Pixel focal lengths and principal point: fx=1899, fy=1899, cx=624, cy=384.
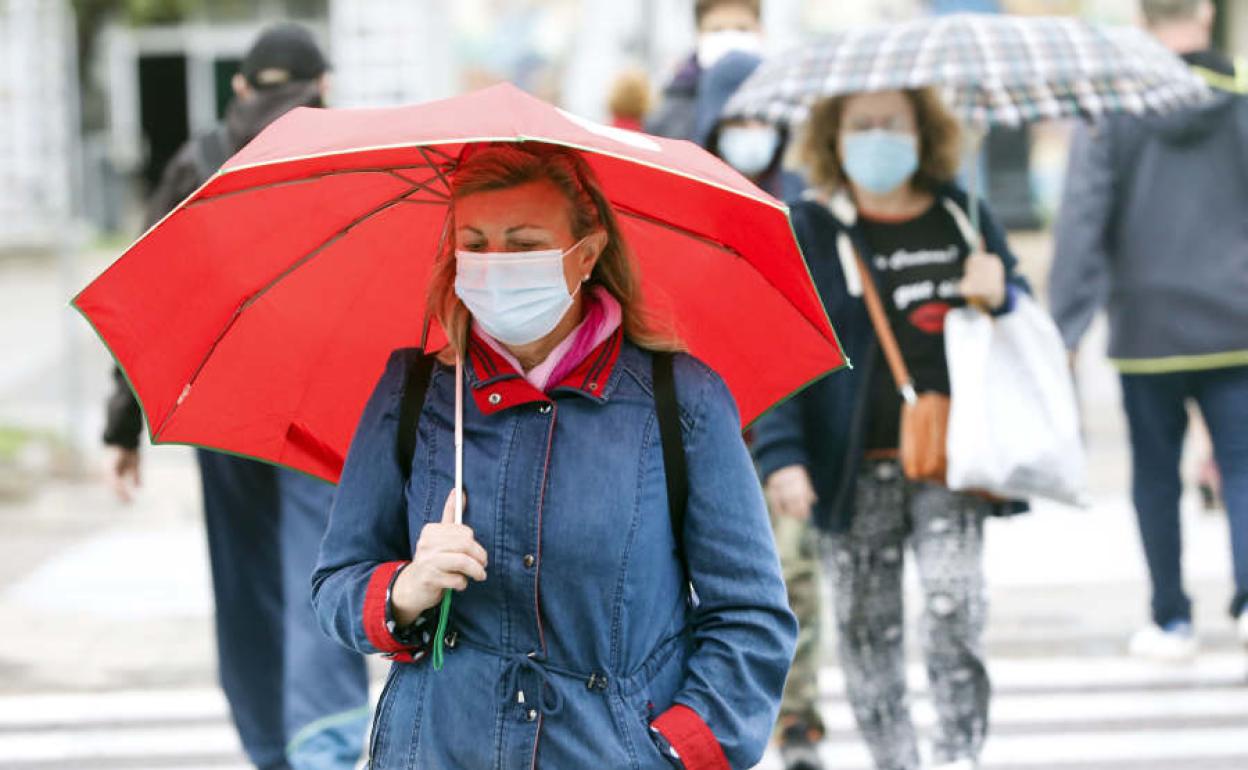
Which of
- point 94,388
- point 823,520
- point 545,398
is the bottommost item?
point 94,388

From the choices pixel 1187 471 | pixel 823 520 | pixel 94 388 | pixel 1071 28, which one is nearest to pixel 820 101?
pixel 1071 28

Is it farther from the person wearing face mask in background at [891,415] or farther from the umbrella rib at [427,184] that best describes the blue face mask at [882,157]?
the umbrella rib at [427,184]

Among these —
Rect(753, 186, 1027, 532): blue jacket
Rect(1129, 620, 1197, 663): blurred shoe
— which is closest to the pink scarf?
Rect(753, 186, 1027, 532): blue jacket

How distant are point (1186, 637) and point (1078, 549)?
2.06 meters

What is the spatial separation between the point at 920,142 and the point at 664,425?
8.06ft

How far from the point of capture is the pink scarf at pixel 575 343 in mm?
2895

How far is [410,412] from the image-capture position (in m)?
2.92

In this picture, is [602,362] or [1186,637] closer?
[602,362]

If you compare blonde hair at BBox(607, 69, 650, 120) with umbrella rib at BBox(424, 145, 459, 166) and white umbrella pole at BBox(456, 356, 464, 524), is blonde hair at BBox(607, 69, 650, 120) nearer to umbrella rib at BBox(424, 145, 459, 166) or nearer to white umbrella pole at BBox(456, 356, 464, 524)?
umbrella rib at BBox(424, 145, 459, 166)

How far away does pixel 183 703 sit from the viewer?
6.96 m

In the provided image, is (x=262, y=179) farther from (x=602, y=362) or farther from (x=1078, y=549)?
(x=1078, y=549)

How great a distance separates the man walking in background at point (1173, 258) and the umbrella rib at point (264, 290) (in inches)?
150

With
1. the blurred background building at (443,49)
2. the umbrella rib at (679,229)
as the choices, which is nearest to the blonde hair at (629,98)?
the umbrella rib at (679,229)

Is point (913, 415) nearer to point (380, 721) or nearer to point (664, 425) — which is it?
point (664, 425)
